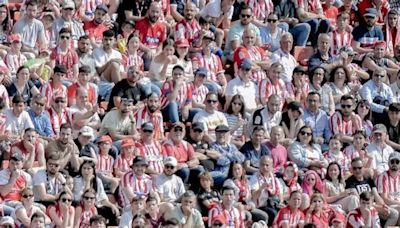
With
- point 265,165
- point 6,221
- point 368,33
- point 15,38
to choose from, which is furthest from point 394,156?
point 6,221

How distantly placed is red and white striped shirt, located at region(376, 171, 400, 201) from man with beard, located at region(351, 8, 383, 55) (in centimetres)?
344

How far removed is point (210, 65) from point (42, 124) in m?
3.03

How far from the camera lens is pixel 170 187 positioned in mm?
19031

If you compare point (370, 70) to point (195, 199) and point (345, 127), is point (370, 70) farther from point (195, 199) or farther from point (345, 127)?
point (195, 199)

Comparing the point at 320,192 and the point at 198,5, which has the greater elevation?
the point at 198,5

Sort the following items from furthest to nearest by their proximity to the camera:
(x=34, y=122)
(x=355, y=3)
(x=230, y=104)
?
(x=355, y=3) → (x=230, y=104) → (x=34, y=122)

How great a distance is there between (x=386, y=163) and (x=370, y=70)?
229 centimetres

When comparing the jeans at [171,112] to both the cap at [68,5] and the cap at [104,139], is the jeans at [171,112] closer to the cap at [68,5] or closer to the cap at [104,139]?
the cap at [104,139]

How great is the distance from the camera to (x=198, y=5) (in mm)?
23188

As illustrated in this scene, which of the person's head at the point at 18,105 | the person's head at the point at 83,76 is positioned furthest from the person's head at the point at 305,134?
the person's head at the point at 18,105

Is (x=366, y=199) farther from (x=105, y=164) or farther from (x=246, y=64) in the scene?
(x=105, y=164)

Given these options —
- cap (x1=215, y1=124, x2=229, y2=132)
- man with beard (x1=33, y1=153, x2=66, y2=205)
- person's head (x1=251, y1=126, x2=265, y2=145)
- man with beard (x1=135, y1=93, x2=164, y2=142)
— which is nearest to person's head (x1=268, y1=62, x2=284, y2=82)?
person's head (x1=251, y1=126, x2=265, y2=145)

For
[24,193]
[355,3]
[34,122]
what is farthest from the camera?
[355,3]

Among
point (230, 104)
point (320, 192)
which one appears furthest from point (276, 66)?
point (320, 192)
